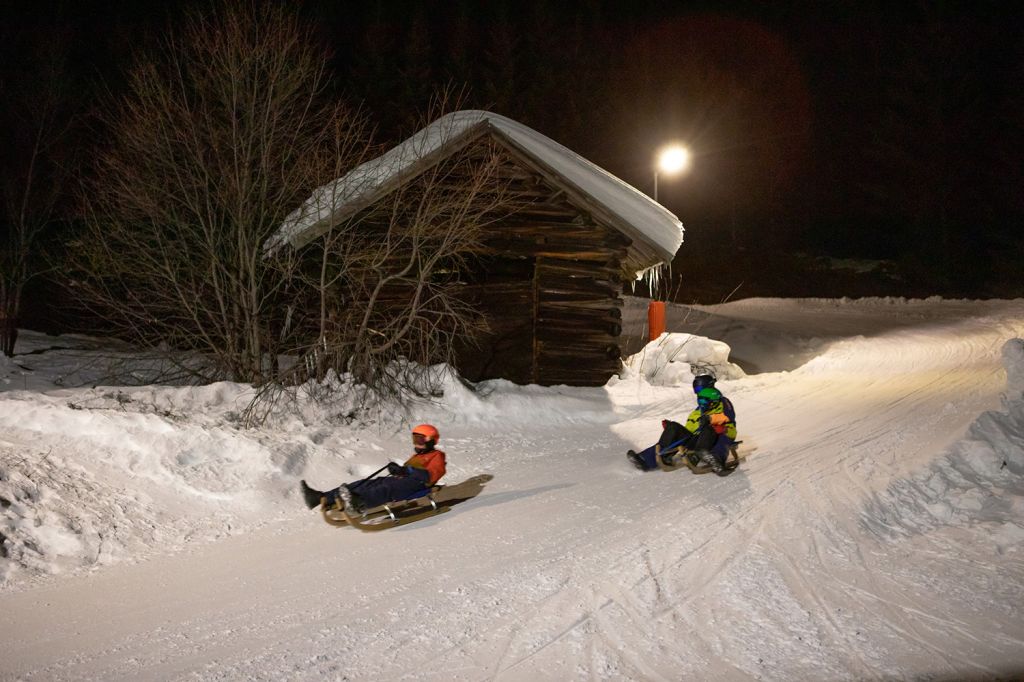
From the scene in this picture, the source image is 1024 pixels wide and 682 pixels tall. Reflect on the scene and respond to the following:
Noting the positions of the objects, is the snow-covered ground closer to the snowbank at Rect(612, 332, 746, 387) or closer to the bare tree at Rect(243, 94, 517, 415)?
the bare tree at Rect(243, 94, 517, 415)

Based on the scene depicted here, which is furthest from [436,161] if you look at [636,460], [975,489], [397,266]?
[975,489]

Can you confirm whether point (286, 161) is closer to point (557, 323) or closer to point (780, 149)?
point (557, 323)

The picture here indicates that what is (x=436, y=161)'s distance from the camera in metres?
13.2

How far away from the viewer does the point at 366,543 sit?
7059 mm

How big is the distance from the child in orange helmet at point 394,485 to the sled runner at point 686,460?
9.45ft

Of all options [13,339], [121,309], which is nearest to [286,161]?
[121,309]

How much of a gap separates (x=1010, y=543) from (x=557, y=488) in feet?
14.3

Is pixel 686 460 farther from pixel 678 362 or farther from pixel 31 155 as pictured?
pixel 31 155

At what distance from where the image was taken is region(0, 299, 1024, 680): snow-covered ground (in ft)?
16.5

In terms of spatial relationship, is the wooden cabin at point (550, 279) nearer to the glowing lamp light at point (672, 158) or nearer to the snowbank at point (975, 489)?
the glowing lamp light at point (672, 158)

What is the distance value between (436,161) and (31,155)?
10385mm

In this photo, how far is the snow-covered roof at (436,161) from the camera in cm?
1204

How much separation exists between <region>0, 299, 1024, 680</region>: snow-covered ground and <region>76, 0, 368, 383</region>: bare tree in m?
1.86

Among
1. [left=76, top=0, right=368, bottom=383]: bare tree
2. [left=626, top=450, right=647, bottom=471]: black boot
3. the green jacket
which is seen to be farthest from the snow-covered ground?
[left=76, top=0, right=368, bottom=383]: bare tree
